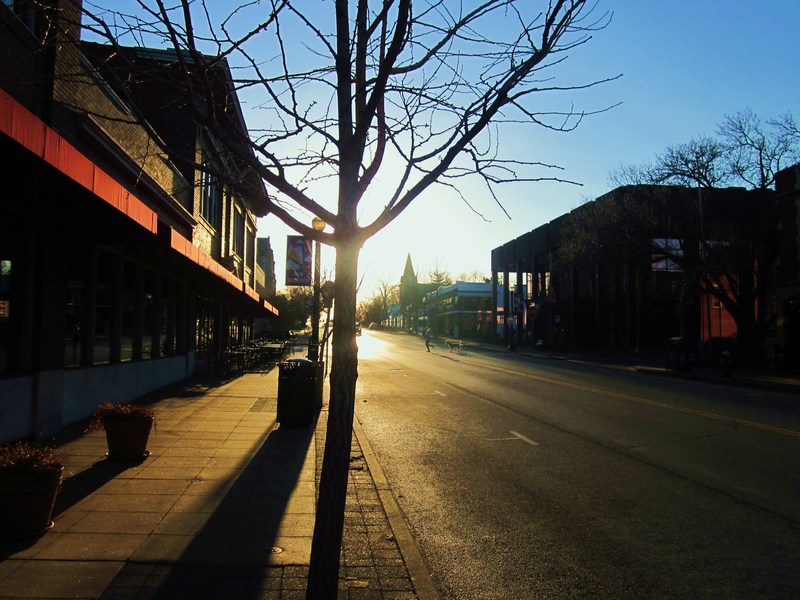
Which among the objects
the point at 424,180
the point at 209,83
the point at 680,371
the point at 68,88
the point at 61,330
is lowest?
the point at 680,371

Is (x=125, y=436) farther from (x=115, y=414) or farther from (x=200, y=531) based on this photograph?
(x=200, y=531)

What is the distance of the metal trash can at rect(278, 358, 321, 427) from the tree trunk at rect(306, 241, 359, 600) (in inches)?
313

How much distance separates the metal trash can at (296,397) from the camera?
11359 millimetres

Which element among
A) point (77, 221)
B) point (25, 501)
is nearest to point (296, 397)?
point (77, 221)

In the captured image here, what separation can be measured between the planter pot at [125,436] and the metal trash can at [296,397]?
136 inches

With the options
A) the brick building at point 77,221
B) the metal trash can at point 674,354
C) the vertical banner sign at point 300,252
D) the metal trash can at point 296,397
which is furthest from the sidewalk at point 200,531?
the metal trash can at point 674,354

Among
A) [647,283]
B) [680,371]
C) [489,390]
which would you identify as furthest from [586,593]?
[647,283]

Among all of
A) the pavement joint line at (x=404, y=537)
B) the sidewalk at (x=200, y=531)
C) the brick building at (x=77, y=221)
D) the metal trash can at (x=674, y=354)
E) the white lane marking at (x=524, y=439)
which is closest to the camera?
the sidewalk at (x=200, y=531)

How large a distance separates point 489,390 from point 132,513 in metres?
14.2

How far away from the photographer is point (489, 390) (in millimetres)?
19281

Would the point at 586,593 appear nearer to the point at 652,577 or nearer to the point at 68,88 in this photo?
the point at 652,577

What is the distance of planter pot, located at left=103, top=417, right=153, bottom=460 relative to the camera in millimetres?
7840

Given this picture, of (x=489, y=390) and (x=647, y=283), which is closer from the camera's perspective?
(x=489, y=390)

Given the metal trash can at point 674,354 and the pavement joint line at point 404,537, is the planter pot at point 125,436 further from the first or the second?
the metal trash can at point 674,354
